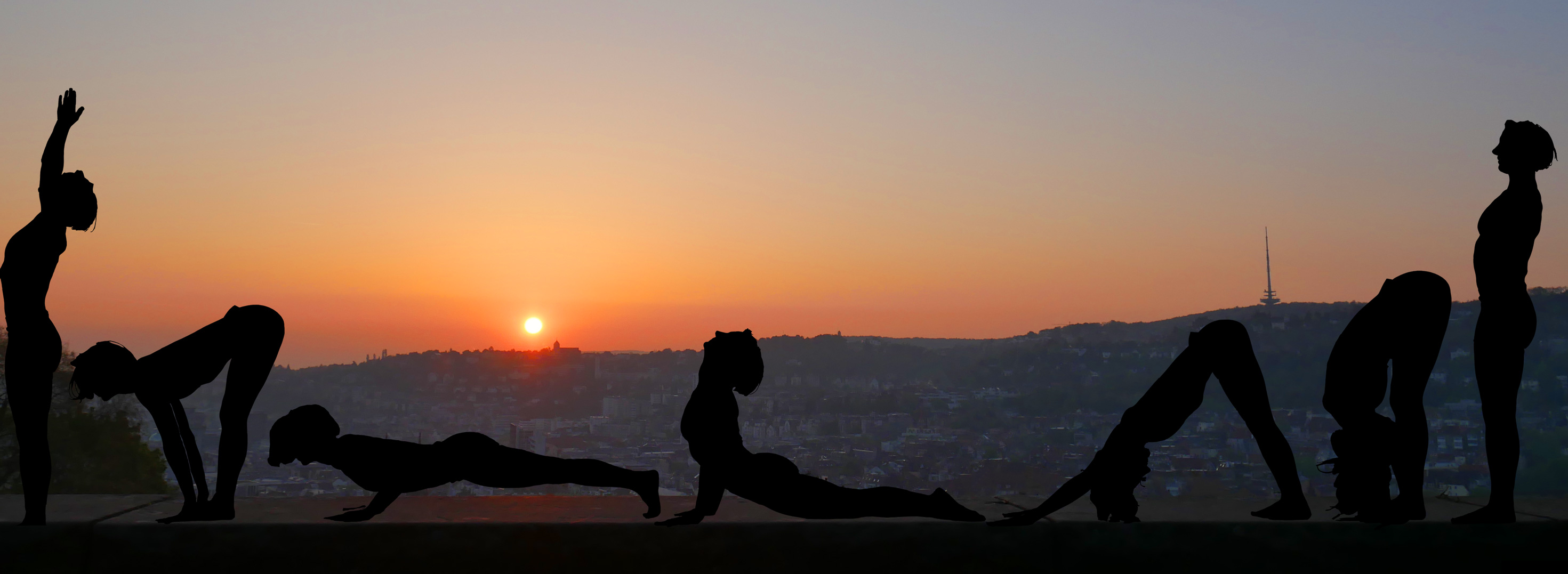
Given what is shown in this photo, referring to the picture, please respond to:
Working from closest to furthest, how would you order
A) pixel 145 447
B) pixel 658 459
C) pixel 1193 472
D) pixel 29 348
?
pixel 29 348 < pixel 658 459 < pixel 145 447 < pixel 1193 472

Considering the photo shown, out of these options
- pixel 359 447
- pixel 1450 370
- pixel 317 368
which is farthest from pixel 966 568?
pixel 1450 370

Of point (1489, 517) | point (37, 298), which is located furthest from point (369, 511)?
point (1489, 517)

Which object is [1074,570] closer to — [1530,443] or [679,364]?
[679,364]

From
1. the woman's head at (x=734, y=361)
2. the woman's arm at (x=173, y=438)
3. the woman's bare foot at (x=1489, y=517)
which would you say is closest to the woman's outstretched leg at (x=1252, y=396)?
the woman's bare foot at (x=1489, y=517)

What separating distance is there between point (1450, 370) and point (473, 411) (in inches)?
2087

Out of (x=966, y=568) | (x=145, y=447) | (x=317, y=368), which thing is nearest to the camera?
(x=966, y=568)

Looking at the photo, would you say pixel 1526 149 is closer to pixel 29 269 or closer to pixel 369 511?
pixel 369 511

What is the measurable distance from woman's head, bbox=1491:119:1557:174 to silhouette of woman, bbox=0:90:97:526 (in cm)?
822

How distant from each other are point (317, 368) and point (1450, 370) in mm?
60829

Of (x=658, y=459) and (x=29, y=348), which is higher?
(x=29, y=348)

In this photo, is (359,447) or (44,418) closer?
(359,447)

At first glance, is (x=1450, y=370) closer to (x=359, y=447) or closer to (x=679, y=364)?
(x=679, y=364)

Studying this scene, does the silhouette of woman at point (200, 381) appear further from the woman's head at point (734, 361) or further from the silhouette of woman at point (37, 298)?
the woman's head at point (734, 361)

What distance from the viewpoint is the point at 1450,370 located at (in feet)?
197
